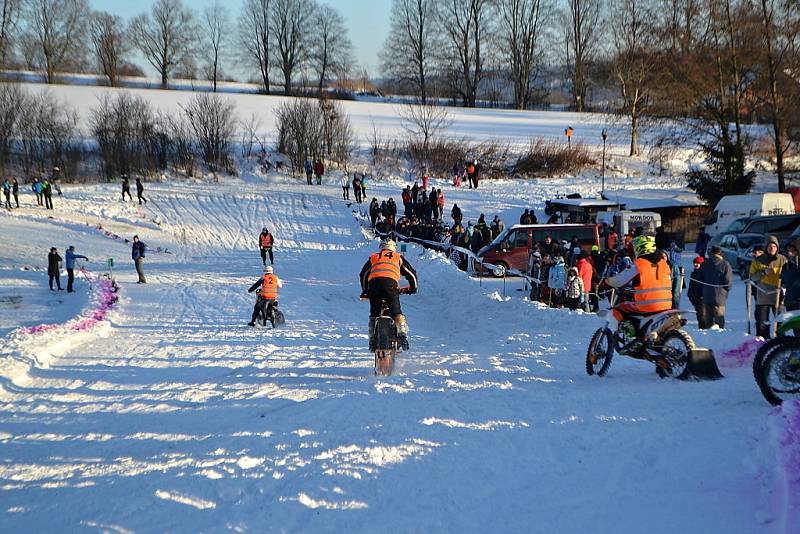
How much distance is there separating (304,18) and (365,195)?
4965 cm

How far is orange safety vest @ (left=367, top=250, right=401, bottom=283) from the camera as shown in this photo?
31.8ft

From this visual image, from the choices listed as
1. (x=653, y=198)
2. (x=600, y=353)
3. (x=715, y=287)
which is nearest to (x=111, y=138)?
(x=653, y=198)

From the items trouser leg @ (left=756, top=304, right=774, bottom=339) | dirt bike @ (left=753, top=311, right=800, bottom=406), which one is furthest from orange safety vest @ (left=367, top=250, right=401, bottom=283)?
trouser leg @ (left=756, top=304, right=774, bottom=339)

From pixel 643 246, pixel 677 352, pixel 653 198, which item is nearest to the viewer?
pixel 677 352

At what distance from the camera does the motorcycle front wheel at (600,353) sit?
8688mm

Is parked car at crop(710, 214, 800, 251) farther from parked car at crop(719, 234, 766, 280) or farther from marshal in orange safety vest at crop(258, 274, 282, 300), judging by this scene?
marshal in orange safety vest at crop(258, 274, 282, 300)

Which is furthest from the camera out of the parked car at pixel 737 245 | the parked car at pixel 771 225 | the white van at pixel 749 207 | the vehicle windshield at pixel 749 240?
the white van at pixel 749 207

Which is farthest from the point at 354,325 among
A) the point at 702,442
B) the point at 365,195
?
the point at 365,195

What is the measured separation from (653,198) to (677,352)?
31297 millimetres

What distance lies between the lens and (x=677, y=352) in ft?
26.4

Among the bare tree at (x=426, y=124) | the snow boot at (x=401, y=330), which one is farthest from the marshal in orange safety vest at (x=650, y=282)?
the bare tree at (x=426, y=124)

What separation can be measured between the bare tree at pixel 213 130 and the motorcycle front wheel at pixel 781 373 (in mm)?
45358

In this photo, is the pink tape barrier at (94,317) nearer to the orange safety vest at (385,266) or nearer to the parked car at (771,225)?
the orange safety vest at (385,266)

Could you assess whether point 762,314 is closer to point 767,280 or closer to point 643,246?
point 767,280
